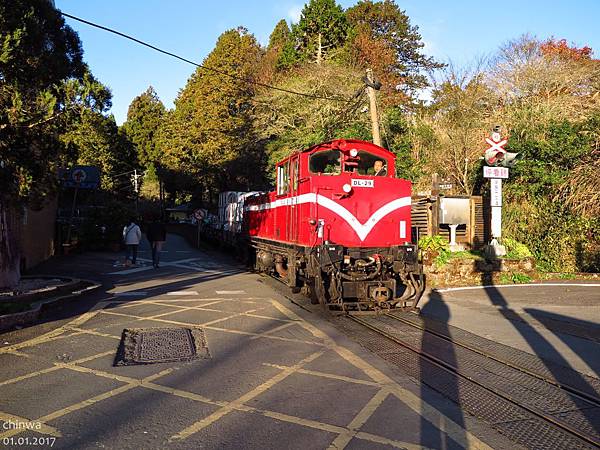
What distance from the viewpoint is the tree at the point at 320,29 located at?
3734cm

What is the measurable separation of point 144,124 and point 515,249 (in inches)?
2155

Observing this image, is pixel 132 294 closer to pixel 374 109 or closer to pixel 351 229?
pixel 351 229

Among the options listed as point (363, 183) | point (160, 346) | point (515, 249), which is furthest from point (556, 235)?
point (160, 346)

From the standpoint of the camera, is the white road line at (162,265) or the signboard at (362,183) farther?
the white road line at (162,265)

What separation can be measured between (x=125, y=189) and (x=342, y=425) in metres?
57.3

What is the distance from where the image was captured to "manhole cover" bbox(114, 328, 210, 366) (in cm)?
661

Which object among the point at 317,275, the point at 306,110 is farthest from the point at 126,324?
the point at 306,110

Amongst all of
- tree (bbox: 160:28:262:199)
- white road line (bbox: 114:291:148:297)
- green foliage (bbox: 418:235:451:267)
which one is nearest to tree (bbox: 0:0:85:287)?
white road line (bbox: 114:291:148:297)

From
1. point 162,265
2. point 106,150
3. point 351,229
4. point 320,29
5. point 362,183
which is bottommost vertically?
point 162,265

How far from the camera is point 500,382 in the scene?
5742 millimetres

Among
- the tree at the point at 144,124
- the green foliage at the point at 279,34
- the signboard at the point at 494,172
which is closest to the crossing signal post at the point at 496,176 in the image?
the signboard at the point at 494,172

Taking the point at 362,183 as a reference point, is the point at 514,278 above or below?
below

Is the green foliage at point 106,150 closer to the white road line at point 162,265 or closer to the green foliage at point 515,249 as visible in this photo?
the white road line at point 162,265

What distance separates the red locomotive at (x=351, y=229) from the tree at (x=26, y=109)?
4841mm
